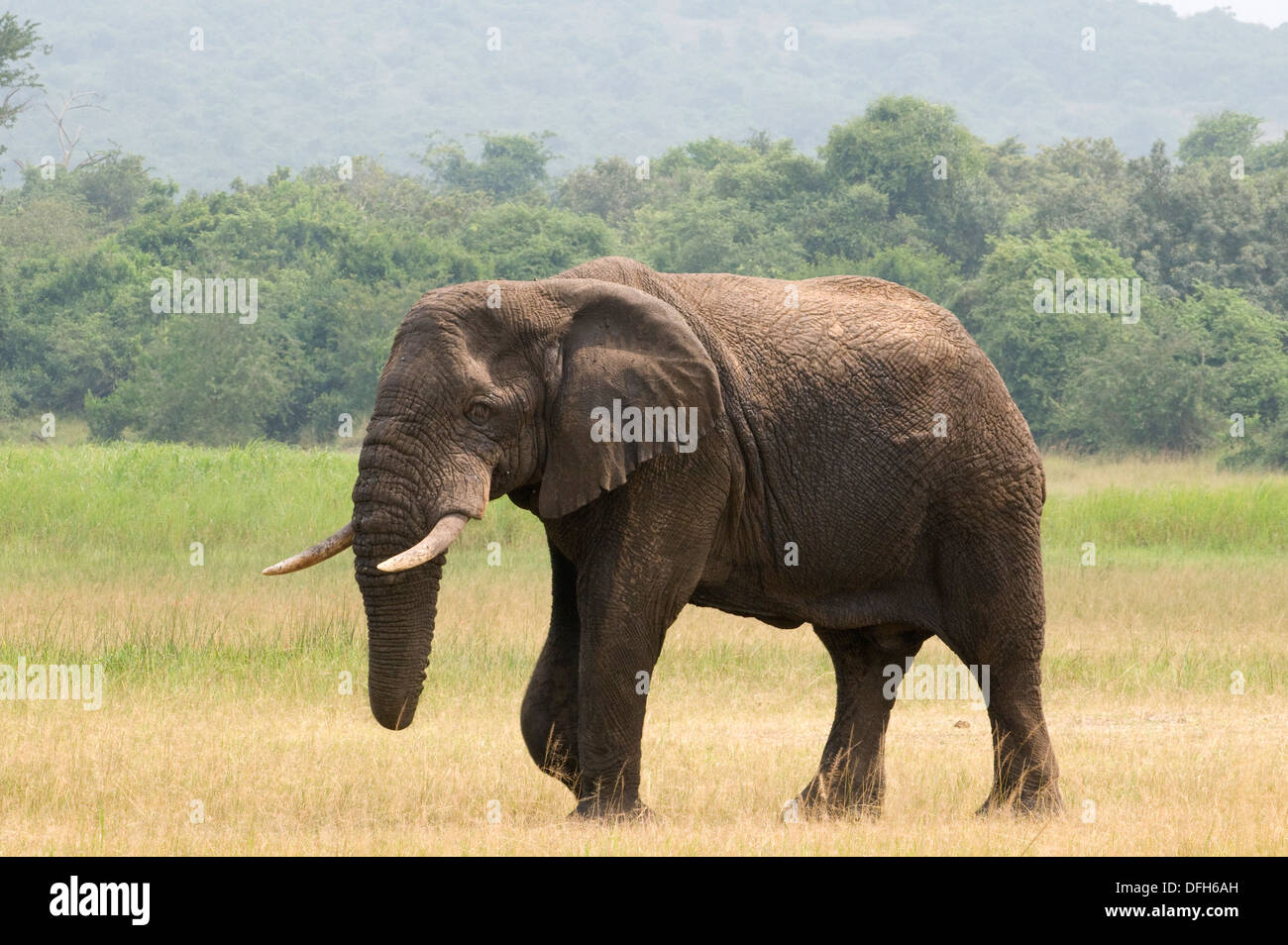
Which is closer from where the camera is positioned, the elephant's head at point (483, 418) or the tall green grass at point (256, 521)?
Answer: the elephant's head at point (483, 418)

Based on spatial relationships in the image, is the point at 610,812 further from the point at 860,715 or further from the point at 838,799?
the point at 860,715

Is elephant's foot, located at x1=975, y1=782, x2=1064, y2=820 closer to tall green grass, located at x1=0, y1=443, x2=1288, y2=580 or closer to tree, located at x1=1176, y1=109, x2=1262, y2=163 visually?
tall green grass, located at x1=0, y1=443, x2=1288, y2=580

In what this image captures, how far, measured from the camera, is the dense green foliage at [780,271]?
120 ft

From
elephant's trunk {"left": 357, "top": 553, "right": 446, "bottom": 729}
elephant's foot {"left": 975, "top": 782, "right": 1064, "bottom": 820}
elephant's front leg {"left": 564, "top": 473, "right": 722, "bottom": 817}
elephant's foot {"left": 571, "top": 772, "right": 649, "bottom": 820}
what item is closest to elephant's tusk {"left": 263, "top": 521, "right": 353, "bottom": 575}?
elephant's trunk {"left": 357, "top": 553, "right": 446, "bottom": 729}

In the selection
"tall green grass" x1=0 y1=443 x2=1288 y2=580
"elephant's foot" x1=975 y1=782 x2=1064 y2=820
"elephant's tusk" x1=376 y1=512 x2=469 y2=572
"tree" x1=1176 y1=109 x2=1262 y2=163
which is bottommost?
"tall green grass" x1=0 y1=443 x2=1288 y2=580

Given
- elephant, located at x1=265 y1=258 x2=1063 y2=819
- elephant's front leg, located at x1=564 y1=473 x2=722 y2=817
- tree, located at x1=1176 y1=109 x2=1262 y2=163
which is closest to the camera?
elephant, located at x1=265 y1=258 x2=1063 y2=819

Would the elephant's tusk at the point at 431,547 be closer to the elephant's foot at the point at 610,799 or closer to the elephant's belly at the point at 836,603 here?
the elephant's foot at the point at 610,799

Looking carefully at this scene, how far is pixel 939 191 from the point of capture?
5006cm

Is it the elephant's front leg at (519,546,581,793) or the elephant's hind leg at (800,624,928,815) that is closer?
the elephant's front leg at (519,546,581,793)

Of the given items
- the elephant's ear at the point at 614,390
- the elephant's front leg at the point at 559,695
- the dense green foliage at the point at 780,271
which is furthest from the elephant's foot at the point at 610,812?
the dense green foliage at the point at 780,271

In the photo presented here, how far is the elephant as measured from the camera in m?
6.86

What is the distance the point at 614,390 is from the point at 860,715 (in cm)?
207

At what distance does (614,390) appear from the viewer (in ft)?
23.2

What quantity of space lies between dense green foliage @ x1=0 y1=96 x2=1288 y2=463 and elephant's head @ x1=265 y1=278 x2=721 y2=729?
89.7 feet
